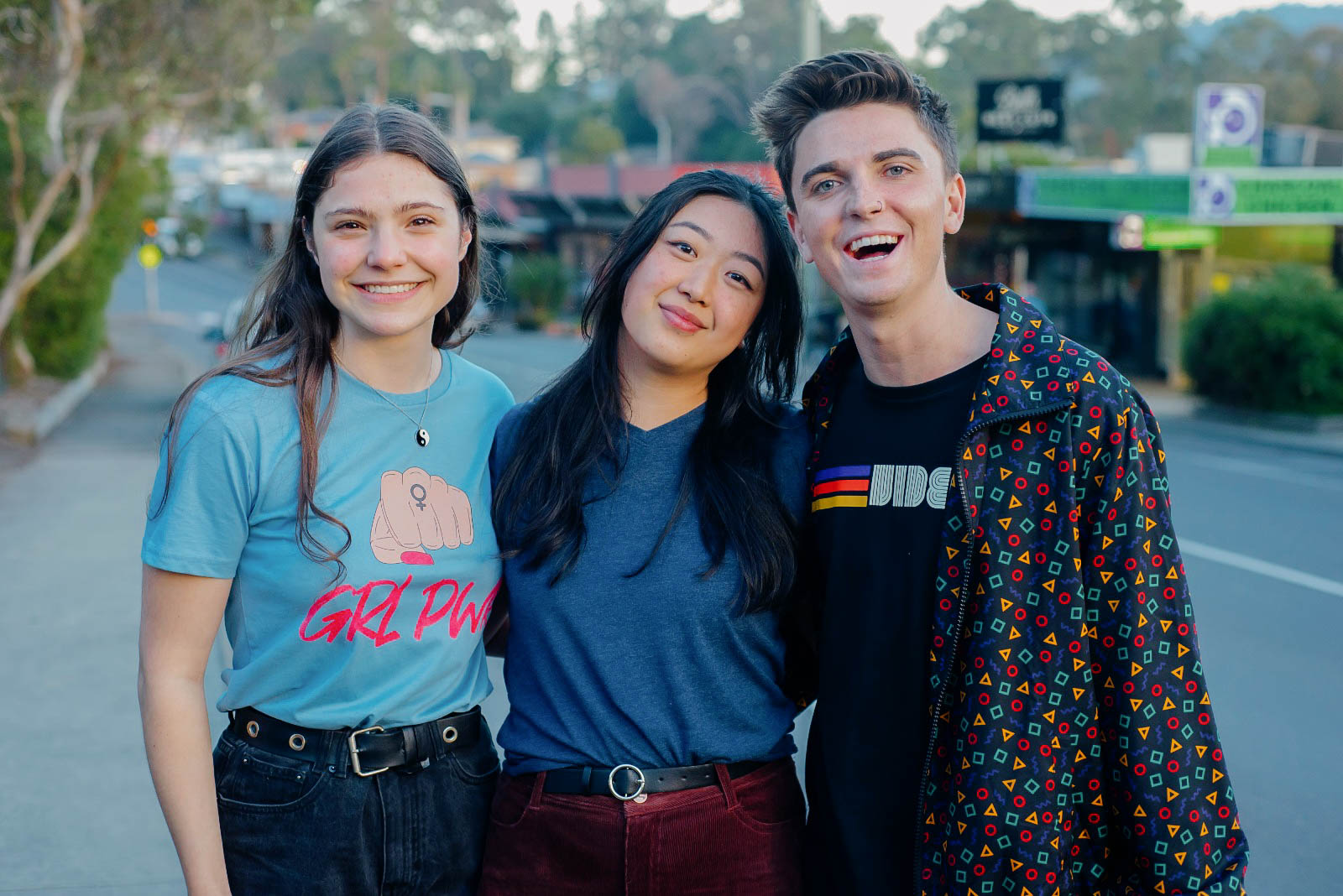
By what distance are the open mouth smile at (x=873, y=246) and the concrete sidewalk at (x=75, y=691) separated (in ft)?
5.84

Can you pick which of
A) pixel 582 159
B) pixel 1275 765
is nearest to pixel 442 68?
pixel 582 159

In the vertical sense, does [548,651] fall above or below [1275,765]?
above

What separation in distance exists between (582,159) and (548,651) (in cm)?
6478

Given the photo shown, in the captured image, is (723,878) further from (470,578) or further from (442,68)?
(442,68)

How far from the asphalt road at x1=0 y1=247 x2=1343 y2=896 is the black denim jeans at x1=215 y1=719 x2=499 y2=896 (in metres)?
1.03

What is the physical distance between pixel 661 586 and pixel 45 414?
1594 centimetres

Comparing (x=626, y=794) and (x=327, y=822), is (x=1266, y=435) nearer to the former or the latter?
(x=626, y=794)

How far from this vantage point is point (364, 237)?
2.43 m

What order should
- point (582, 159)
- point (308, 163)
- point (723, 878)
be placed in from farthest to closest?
point (582, 159)
point (308, 163)
point (723, 878)

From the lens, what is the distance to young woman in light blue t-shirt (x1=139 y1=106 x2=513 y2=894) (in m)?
2.24

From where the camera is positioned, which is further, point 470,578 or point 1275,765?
point 1275,765

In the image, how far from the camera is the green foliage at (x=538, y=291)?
4069 centimetres

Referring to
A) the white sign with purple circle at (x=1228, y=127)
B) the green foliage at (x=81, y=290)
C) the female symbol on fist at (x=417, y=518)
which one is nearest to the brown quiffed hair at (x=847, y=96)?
the female symbol on fist at (x=417, y=518)

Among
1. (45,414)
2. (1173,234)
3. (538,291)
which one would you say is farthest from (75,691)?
(538,291)
